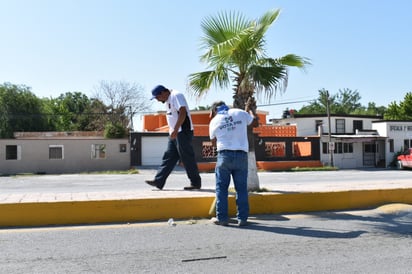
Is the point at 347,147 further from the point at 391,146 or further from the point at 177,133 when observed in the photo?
the point at 177,133

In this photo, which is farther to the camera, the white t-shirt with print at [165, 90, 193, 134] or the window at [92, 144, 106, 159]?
the window at [92, 144, 106, 159]

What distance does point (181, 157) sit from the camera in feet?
23.4

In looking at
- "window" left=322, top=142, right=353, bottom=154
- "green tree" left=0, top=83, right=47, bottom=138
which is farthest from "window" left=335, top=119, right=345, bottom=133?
"green tree" left=0, top=83, right=47, bottom=138

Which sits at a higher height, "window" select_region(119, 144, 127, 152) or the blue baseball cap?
the blue baseball cap

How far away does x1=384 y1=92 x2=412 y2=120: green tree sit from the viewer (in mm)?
48281

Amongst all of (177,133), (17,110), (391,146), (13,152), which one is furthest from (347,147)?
(177,133)

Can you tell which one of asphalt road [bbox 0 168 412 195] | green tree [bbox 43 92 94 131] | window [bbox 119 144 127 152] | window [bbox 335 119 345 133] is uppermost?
green tree [bbox 43 92 94 131]

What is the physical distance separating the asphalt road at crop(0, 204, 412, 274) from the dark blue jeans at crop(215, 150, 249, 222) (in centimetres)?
23

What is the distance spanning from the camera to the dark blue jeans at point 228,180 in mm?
5648

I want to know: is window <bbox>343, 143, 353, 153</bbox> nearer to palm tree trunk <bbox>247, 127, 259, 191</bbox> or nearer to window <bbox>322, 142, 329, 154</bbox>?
window <bbox>322, 142, 329, 154</bbox>

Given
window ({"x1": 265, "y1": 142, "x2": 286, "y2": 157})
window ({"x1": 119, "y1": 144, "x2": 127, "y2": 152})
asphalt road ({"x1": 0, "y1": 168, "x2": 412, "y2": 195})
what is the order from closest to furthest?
asphalt road ({"x1": 0, "y1": 168, "x2": 412, "y2": 195})
window ({"x1": 119, "y1": 144, "x2": 127, "y2": 152})
window ({"x1": 265, "y1": 142, "x2": 286, "y2": 157})

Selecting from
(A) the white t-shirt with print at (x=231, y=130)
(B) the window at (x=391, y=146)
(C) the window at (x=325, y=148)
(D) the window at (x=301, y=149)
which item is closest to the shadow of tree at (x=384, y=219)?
(A) the white t-shirt with print at (x=231, y=130)

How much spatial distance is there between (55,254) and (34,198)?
1.97m

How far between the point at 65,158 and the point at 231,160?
98.3 ft
